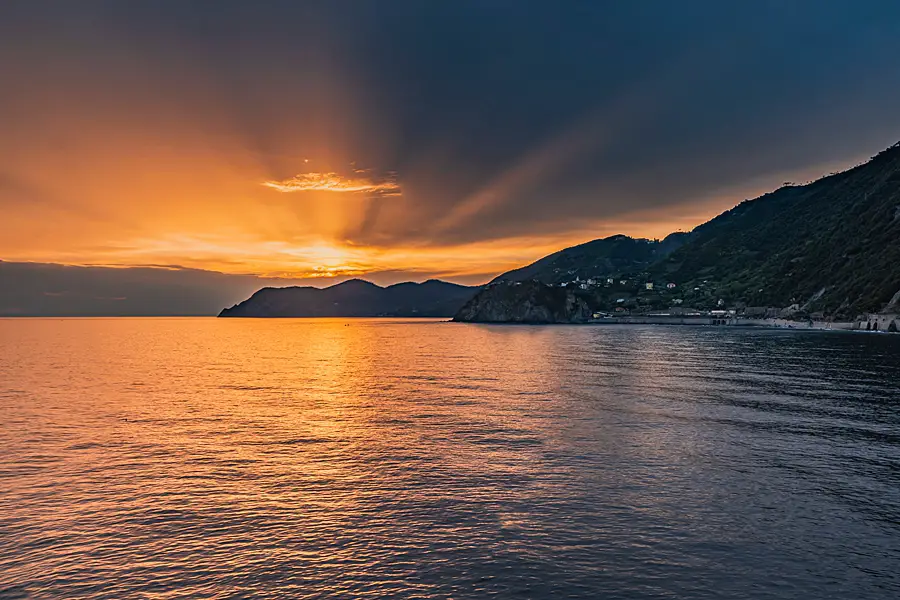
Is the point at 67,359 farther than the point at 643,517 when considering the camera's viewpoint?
Yes

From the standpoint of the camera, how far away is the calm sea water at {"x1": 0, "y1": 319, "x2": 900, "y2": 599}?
22.4 metres

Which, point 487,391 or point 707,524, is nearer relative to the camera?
point 707,524

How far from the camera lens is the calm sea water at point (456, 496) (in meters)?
22.4

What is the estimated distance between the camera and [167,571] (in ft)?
75.5

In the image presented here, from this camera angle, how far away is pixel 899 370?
294ft

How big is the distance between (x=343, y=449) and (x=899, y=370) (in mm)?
99215

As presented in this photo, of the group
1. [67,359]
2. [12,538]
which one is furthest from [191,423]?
[67,359]

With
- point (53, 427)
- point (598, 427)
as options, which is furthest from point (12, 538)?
point (598, 427)

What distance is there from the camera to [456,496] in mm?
31797

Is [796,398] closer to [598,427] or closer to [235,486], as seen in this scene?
[598,427]

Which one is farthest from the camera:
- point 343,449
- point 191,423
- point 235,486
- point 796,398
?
point 796,398

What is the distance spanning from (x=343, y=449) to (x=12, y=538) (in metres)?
22.5

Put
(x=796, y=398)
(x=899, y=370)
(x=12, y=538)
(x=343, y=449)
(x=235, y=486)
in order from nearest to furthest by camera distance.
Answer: (x=12, y=538)
(x=235, y=486)
(x=343, y=449)
(x=796, y=398)
(x=899, y=370)

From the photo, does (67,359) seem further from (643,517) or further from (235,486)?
(643,517)
